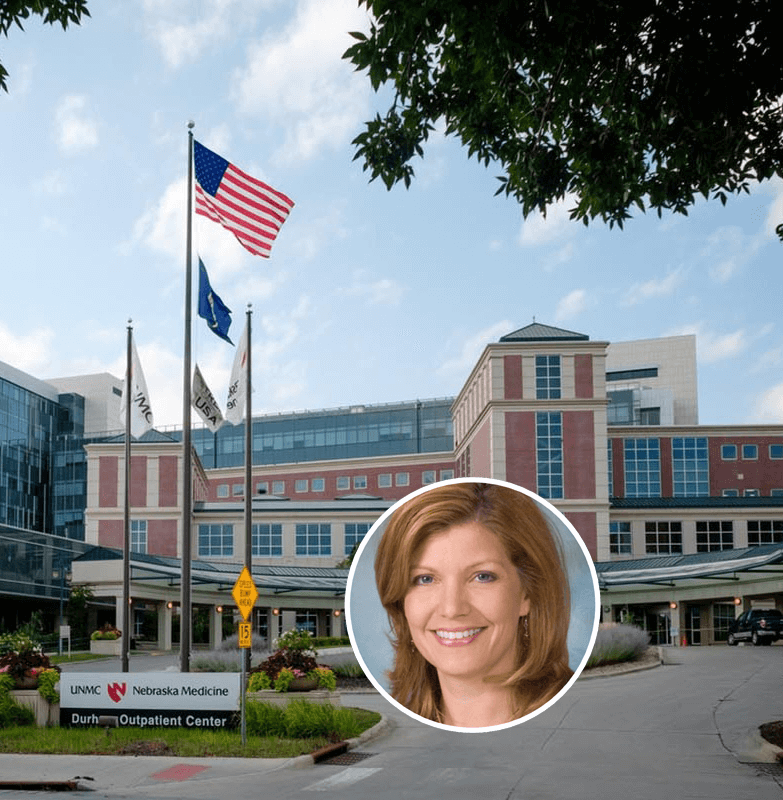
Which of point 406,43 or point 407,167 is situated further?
point 407,167

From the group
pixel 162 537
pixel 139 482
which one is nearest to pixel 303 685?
pixel 162 537

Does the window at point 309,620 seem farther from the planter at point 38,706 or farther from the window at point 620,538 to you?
the planter at point 38,706

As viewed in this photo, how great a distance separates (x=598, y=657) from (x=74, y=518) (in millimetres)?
85139

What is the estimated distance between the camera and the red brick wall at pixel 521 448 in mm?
74000

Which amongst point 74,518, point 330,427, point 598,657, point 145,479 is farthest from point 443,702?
point 330,427

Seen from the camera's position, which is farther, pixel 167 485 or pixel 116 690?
pixel 167 485

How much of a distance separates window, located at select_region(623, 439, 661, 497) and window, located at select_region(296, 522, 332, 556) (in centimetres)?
2292

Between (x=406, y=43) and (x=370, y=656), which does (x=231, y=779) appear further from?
(x=370, y=656)

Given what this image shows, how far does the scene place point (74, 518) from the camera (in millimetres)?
113812

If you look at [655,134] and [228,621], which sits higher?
[655,134]

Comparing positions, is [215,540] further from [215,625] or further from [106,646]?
[106,646]

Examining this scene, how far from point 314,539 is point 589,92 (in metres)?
76.5

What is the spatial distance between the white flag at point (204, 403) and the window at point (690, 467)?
6543 cm

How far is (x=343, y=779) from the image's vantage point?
16938mm
